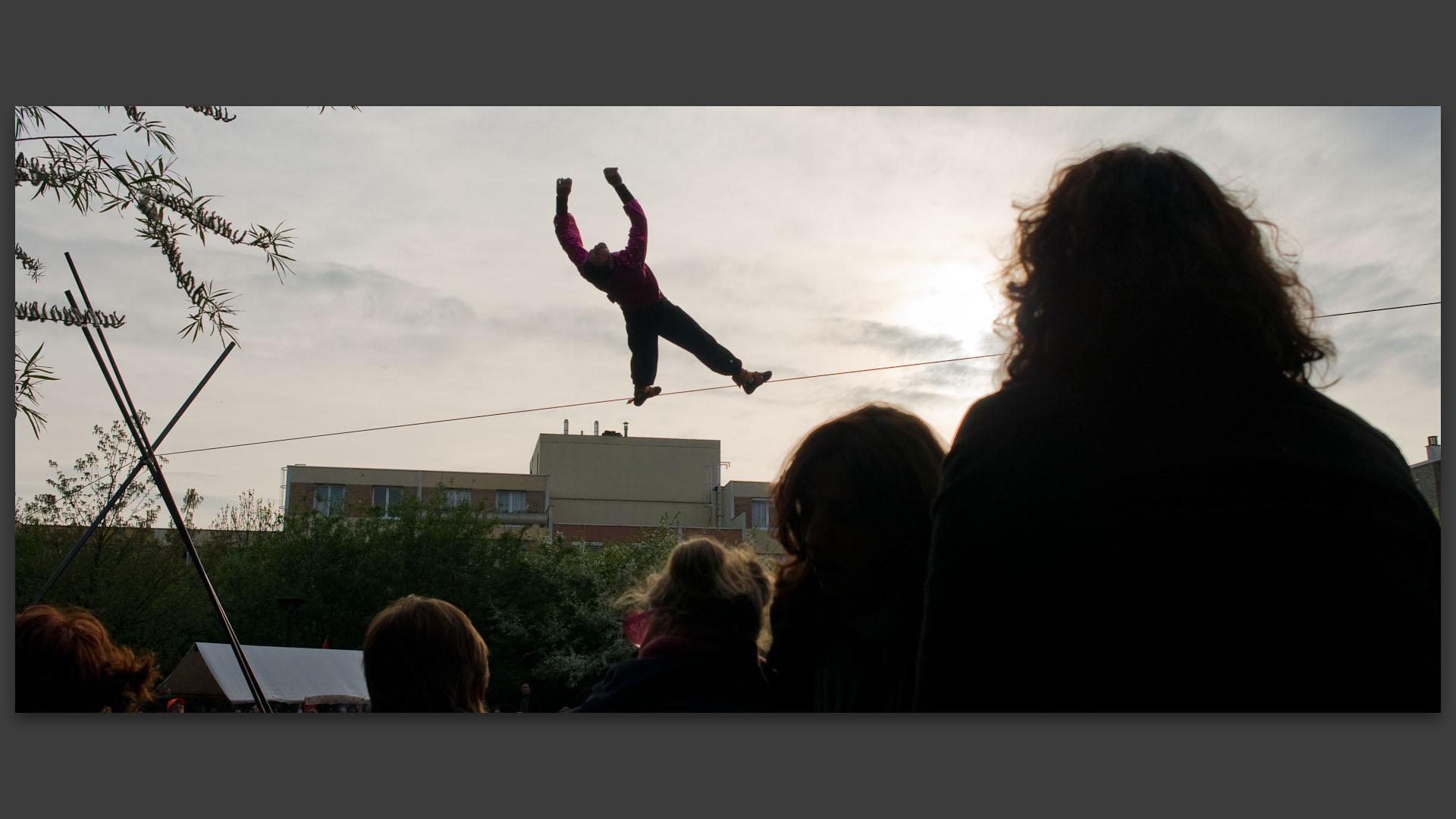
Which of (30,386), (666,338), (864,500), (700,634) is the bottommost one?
(700,634)

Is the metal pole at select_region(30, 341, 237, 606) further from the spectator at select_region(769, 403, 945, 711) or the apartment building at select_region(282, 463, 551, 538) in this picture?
the spectator at select_region(769, 403, 945, 711)

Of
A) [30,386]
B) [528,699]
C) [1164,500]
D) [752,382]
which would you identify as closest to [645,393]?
[752,382]

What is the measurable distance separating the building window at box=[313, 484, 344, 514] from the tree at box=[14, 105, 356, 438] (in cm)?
77

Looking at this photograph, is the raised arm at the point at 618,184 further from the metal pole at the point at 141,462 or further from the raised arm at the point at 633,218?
the metal pole at the point at 141,462

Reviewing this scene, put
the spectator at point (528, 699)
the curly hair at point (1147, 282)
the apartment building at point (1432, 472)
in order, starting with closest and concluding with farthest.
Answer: the curly hair at point (1147, 282), the apartment building at point (1432, 472), the spectator at point (528, 699)

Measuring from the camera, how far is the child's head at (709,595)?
77.7 inches

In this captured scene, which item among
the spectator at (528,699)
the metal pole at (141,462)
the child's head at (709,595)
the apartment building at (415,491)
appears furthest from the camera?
the spectator at (528,699)

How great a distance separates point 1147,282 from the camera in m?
1.37

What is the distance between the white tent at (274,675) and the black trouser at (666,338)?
3.26ft

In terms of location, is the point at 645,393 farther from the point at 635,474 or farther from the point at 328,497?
the point at 328,497

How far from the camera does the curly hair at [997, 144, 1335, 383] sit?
1284 millimetres

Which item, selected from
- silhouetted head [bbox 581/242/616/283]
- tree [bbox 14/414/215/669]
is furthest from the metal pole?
silhouetted head [bbox 581/242/616/283]

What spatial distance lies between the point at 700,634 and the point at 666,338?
3.29ft

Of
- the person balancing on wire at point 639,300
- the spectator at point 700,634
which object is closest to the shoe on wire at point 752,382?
the person balancing on wire at point 639,300
